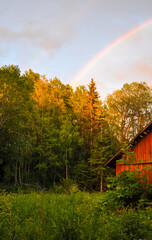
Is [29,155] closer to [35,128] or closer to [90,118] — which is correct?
[35,128]

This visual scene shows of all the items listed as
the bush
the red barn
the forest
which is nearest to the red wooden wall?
the red barn

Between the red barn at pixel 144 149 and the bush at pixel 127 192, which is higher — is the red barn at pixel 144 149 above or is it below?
above

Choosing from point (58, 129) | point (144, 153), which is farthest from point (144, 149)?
point (58, 129)

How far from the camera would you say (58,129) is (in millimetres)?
30438

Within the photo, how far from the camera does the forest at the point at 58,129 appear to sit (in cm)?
2448

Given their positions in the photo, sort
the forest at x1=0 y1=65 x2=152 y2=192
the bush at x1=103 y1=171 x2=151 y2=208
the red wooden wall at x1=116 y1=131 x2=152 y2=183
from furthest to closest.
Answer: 1. the forest at x1=0 y1=65 x2=152 y2=192
2. the red wooden wall at x1=116 y1=131 x2=152 y2=183
3. the bush at x1=103 y1=171 x2=151 y2=208

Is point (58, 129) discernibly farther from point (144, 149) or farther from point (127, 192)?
point (127, 192)

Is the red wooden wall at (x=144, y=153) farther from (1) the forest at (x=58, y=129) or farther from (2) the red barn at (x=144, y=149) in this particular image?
(1) the forest at (x=58, y=129)

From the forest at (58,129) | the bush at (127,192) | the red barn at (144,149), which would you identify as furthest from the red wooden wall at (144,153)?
the forest at (58,129)

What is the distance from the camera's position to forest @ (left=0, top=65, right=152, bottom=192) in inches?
964

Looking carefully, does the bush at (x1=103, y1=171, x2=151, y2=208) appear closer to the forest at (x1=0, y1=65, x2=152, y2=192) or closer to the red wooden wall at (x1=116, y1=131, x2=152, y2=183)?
the red wooden wall at (x1=116, y1=131, x2=152, y2=183)

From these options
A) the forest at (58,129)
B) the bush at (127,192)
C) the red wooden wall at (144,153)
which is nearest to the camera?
the bush at (127,192)

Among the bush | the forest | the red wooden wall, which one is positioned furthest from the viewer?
the forest

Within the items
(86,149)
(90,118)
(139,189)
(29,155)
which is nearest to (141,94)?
(90,118)
